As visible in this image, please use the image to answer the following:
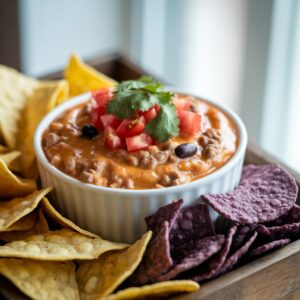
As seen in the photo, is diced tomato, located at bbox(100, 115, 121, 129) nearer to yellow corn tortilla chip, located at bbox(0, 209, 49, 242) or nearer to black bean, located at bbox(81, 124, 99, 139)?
black bean, located at bbox(81, 124, 99, 139)

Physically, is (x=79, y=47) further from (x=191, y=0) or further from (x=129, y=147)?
(x=129, y=147)

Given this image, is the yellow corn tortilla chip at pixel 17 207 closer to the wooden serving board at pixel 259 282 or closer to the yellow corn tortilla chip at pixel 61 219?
the yellow corn tortilla chip at pixel 61 219

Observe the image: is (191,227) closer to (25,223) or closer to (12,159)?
(25,223)

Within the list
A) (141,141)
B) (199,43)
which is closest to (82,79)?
(141,141)

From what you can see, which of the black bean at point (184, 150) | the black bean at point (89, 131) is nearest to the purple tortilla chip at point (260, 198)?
the black bean at point (184, 150)

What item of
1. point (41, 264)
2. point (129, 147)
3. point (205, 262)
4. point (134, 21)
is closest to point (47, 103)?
Result: point (129, 147)

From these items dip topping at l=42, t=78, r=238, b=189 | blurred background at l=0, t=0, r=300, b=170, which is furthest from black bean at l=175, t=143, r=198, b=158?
blurred background at l=0, t=0, r=300, b=170
